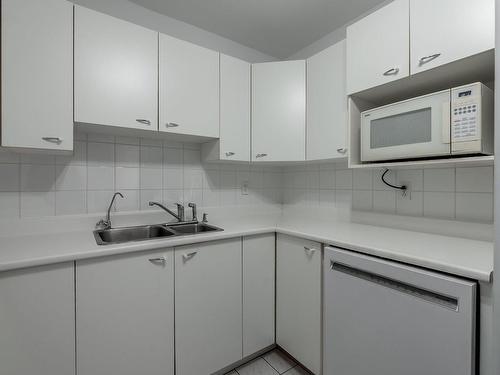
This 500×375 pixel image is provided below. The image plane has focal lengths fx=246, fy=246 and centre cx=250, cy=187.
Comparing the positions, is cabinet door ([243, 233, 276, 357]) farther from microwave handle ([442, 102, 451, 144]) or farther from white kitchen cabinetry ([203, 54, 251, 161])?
microwave handle ([442, 102, 451, 144])

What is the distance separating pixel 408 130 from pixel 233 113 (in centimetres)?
113

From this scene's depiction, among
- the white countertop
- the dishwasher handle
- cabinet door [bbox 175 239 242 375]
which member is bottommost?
cabinet door [bbox 175 239 242 375]

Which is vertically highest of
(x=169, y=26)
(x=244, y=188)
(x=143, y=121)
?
(x=169, y=26)

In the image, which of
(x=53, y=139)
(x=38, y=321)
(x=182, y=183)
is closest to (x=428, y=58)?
(x=182, y=183)

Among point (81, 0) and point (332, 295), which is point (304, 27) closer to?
point (81, 0)

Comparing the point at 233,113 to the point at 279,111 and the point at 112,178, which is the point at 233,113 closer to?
the point at 279,111

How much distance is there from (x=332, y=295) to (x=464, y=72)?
126 cm

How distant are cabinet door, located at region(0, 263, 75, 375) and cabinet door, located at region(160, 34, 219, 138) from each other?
97 cm

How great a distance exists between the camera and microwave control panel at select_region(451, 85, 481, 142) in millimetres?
1002

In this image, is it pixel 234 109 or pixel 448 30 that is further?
Answer: pixel 234 109

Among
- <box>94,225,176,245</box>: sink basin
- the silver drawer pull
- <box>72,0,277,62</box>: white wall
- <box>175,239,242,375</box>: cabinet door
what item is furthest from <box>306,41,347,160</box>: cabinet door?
the silver drawer pull

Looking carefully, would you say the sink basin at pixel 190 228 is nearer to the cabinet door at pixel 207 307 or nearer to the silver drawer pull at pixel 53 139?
the cabinet door at pixel 207 307

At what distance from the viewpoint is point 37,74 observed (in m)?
1.19

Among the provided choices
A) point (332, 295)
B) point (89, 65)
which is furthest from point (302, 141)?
point (89, 65)
